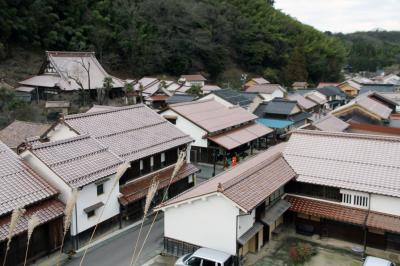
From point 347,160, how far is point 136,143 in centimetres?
1229

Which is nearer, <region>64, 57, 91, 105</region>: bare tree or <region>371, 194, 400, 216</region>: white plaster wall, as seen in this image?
<region>371, 194, 400, 216</region>: white plaster wall

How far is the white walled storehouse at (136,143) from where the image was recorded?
70.0 ft

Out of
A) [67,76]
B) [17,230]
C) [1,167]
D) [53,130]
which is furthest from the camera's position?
[67,76]

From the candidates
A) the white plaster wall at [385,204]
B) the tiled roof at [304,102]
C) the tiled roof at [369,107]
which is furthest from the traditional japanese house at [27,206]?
the tiled roof at [304,102]

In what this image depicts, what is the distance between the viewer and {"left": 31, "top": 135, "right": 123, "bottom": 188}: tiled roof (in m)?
17.5

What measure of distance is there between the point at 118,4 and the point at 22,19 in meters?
23.4

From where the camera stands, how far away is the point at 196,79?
232ft

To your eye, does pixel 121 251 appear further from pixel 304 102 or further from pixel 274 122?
pixel 304 102

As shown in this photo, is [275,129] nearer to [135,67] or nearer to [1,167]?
[1,167]

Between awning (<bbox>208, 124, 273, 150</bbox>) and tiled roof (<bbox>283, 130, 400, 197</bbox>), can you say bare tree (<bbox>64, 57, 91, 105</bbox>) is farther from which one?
tiled roof (<bbox>283, 130, 400, 197</bbox>)

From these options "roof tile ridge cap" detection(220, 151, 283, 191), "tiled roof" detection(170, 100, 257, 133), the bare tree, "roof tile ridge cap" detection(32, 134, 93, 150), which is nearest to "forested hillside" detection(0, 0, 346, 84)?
the bare tree

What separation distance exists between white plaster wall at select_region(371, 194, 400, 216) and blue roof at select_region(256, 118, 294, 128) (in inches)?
874

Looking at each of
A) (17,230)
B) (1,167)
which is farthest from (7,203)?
(1,167)

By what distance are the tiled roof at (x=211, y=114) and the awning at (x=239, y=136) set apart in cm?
67
